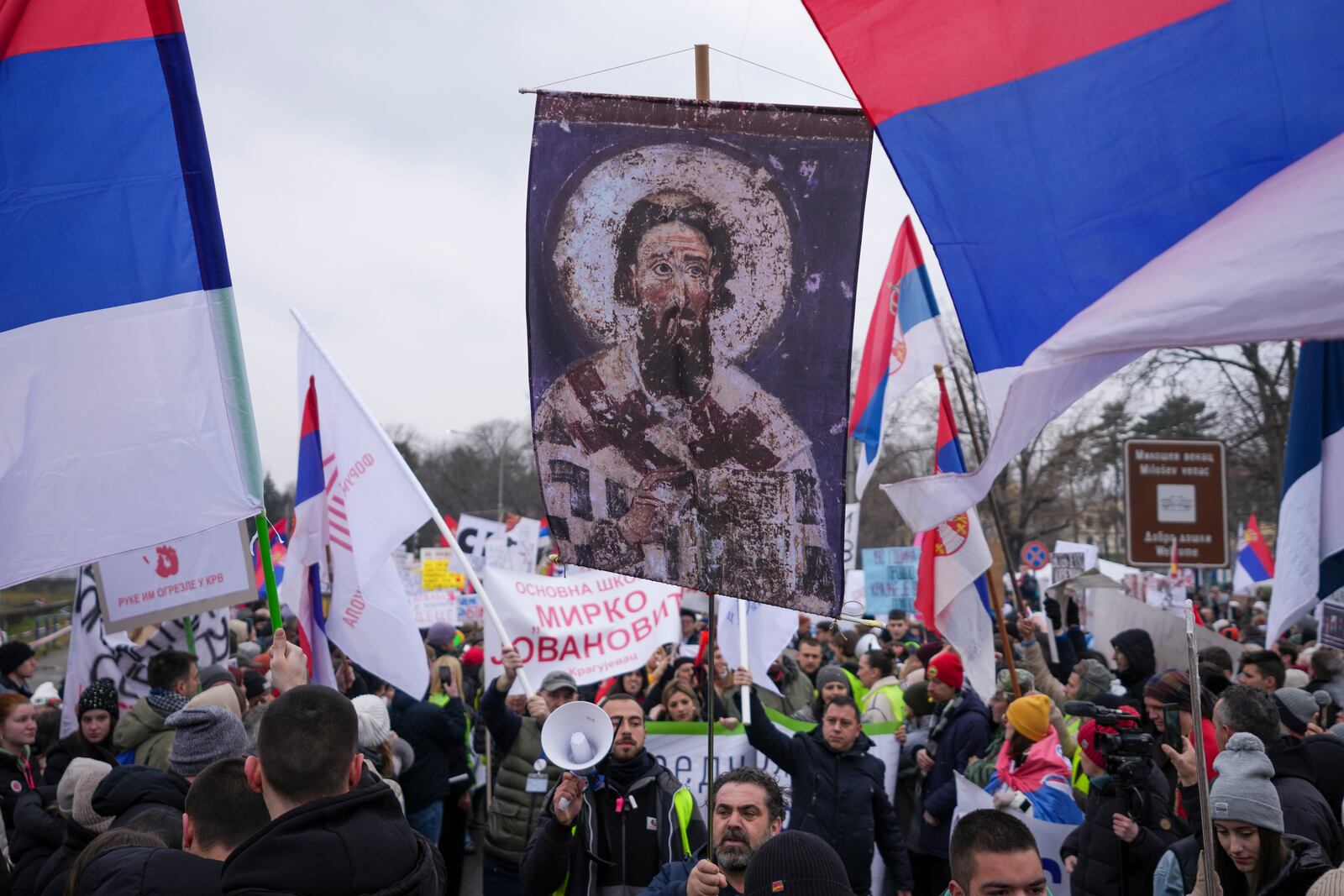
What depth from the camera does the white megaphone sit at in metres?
5.75

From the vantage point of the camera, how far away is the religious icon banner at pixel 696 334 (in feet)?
13.2

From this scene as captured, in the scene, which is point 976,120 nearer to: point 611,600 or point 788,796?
point 788,796

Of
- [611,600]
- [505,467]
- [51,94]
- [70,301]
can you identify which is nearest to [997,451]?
[70,301]

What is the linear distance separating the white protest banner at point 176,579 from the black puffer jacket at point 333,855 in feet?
18.8

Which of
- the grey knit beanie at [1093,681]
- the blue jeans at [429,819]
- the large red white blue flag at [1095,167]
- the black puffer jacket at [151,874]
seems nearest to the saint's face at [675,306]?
the large red white blue flag at [1095,167]

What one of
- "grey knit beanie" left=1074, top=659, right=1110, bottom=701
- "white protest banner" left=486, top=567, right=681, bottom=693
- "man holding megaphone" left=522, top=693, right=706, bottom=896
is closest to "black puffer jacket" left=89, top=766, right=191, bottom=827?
"man holding megaphone" left=522, top=693, right=706, bottom=896

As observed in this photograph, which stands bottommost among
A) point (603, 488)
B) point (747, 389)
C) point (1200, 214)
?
point (603, 488)

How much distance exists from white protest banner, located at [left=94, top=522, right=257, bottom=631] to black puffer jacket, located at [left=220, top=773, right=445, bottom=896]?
5.74 meters

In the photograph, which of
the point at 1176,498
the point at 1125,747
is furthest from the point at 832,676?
the point at 1176,498

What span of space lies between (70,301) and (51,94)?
79cm

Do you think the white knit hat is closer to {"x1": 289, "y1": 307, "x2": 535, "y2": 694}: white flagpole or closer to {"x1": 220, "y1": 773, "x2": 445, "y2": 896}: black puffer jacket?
{"x1": 289, "y1": 307, "x2": 535, "y2": 694}: white flagpole

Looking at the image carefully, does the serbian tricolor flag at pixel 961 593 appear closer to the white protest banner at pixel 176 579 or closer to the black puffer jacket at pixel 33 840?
the white protest banner at pixel 176 579

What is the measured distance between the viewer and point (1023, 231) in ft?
12.5

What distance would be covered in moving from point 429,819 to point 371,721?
2311 mm
